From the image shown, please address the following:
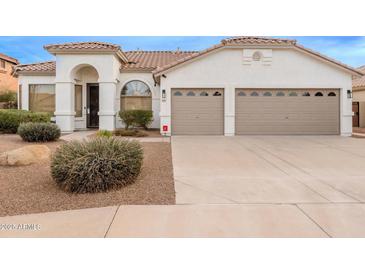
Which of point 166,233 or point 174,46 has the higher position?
point 174,46

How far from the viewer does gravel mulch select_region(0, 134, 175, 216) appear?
495 centimetres

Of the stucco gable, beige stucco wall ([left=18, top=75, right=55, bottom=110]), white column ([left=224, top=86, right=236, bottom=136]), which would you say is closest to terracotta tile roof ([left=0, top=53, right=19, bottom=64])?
beige stucco wall ([left=18, top=75, right=55, bottom=110])

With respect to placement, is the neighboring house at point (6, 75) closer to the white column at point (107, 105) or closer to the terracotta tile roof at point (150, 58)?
the terracotta tile roof at point (150, 58)

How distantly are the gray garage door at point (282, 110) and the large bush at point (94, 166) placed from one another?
10.5 m

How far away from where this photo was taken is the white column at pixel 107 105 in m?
16.6

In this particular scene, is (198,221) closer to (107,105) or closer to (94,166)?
(94,166)

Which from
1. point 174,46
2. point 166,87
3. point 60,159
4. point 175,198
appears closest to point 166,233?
point 175,198

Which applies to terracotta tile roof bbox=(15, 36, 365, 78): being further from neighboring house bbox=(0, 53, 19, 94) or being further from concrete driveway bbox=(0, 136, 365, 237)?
neighboring house bbox=(0, 53, 19, 94)

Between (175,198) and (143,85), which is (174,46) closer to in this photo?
(143,85)

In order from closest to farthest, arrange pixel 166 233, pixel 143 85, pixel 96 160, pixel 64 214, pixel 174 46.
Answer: pixel 166 233, pixel 64 214, pixel 96 160, pixel 143 85, pixel 174 46

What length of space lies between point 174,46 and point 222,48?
10535 mm

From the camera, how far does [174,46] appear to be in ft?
82.1

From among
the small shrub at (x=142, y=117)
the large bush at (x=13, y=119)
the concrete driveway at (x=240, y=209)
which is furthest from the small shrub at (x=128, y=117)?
the concrete driveway at (x=240, y=209)

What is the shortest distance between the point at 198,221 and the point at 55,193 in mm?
2978
